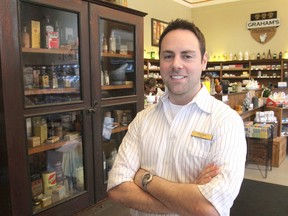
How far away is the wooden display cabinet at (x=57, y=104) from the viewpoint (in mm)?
1869

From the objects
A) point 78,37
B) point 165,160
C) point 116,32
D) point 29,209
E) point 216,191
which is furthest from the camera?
point 116,32

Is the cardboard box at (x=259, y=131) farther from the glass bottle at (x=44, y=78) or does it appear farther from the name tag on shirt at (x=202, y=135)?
the name tag on shirt at (x=202, y=135)

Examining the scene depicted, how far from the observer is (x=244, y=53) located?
9.52m

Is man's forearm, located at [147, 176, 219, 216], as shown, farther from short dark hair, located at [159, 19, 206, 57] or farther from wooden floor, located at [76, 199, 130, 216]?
wooden floor, located at [76, 199, 130, 216]

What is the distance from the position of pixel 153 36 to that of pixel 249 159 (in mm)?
5142

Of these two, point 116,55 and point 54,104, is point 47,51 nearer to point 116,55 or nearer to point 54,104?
point 54,104

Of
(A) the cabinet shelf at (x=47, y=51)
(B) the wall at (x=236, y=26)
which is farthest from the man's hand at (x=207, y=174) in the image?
(B) the wall at (x=236, y=26)

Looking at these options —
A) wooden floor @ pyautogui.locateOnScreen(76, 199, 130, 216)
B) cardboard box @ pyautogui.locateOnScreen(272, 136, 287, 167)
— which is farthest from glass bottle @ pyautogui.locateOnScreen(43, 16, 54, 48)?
cardboard box @ pyautogui.locateOnScreen(272, 136, 287, 167)

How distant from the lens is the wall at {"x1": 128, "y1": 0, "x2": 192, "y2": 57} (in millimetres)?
8031

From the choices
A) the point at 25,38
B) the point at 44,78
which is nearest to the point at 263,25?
the point at 44,78

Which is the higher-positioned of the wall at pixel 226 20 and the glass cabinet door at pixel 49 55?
the wall at pixel 226 20

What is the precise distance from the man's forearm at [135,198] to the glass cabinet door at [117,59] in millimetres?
1424

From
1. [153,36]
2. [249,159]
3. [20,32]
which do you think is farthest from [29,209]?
[153,36]

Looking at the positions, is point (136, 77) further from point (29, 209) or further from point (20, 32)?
point (29, 209)
